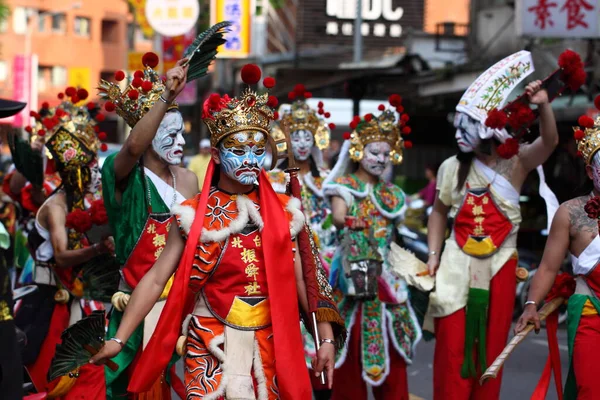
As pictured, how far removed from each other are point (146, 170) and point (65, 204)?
4.74 ft

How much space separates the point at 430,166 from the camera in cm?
1988

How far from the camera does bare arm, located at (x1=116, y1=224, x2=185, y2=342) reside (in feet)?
18.0

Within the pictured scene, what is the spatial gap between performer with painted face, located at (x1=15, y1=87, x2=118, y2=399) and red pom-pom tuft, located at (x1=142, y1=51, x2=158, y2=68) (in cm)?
123

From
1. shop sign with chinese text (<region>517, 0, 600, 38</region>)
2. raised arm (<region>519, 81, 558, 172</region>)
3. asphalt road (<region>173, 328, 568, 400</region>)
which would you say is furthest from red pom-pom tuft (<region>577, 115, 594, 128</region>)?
shop sign with chinese text (<region>517, 0, 600, 38</region>)

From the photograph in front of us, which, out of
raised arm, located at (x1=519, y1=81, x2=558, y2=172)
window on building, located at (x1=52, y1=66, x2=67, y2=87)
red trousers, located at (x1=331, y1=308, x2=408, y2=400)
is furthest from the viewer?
window on building, located at (x1=52, y1=66, x2=67, y2=87)

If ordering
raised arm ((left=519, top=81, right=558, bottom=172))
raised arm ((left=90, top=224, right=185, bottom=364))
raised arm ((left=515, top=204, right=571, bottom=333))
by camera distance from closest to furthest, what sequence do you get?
1. raised arm ((left=90, top=224, right=185, bottom=364))
2. raised arm ((left=515, top=204, right=571, bottom=333))
3. raised arm ((left=519, top=81, right=558, bottom=172))

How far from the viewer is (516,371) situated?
11227 millimetres

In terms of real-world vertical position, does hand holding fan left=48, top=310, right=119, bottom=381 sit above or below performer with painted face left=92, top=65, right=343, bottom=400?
below

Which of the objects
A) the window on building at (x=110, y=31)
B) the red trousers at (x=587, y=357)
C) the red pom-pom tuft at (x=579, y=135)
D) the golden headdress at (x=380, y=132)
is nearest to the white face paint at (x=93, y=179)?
the golden headdress at (x=380, y=132)

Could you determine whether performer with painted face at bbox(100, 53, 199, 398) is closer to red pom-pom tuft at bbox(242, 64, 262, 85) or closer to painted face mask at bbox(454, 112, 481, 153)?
red pom-pom tuft at bbox(242, 64, 262, 85)

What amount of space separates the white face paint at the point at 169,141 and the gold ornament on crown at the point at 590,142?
7.30 ft

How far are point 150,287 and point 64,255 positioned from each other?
2.50m

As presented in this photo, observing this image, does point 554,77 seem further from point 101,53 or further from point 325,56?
point 101,53

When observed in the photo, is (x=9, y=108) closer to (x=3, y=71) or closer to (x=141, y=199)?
(x=141, y=199)
